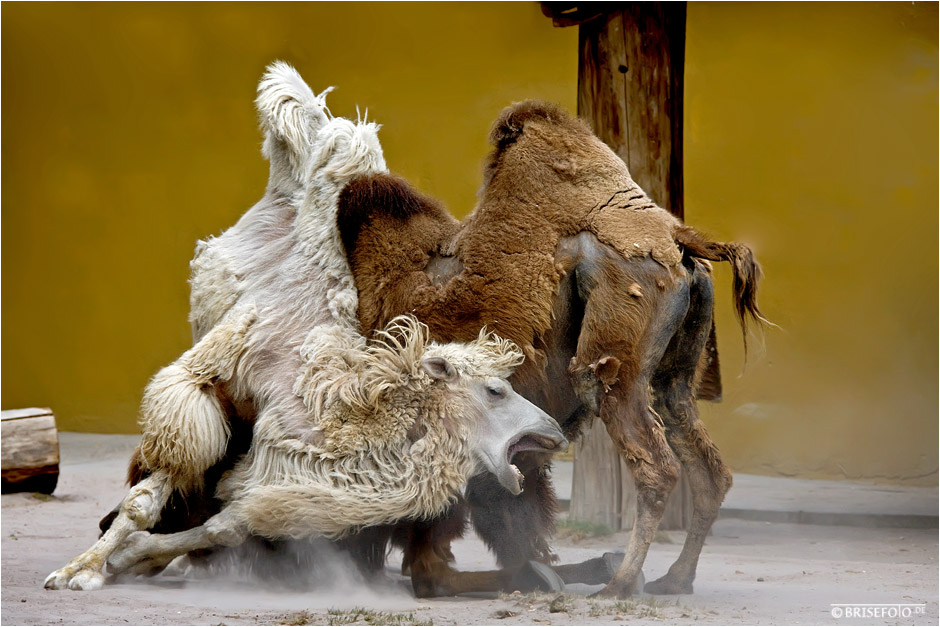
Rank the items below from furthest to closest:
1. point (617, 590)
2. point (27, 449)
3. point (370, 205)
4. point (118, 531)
Result: point (27, 449) → point (370, 205) → point (118, 531) → point (617, 590)

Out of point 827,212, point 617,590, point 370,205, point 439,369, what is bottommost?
point 617,590

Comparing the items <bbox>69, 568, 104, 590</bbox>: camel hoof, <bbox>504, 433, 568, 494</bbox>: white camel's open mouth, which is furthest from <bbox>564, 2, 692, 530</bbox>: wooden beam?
<bbox>69, 568, 104, 590</bbox>: camel hoof

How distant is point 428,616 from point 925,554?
3255 millimetres

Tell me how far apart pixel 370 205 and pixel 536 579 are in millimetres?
1752

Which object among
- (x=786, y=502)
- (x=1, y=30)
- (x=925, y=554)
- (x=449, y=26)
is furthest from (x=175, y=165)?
(x=925, y=554)

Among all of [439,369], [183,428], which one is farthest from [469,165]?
[183,428]

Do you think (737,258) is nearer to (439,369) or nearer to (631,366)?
(631,366)

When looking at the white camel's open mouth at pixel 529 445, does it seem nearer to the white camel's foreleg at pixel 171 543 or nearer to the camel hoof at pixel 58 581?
the white camel's foreleg at pixel 171 543

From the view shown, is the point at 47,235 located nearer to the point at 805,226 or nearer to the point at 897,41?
the point at 805,226

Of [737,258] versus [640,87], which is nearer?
[737,258]

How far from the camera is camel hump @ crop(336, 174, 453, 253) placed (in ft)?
15.5

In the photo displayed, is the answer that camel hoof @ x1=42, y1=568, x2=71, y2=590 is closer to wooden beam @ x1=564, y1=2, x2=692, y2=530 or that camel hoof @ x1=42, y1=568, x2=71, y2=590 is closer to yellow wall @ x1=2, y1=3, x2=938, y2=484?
wooden beam @ x1=564, y1=2, x2=692, y2=530

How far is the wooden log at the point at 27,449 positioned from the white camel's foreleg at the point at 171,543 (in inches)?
95.7

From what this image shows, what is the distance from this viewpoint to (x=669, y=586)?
14.4ft
